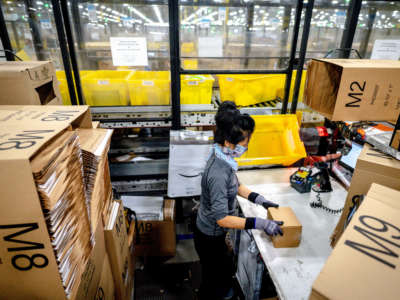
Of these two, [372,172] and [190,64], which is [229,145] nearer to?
[372,172]

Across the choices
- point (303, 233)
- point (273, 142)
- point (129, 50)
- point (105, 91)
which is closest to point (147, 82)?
point (129, 50)

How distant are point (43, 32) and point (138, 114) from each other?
1.23 m

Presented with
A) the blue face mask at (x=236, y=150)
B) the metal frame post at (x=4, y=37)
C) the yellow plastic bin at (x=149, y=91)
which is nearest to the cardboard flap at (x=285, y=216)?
the blue face mask at (x=236, y=150)

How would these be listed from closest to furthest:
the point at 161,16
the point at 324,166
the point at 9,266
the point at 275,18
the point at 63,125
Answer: the point at 9,266 < the point at 63,125 < the point at 324,166 < the point at 161,16 < the point at 275,18

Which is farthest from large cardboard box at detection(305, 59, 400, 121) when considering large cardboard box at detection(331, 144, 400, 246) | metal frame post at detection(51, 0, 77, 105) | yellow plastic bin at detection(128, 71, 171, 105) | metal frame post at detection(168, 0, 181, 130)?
metal frame post at detection(51, 0, 77, 105)

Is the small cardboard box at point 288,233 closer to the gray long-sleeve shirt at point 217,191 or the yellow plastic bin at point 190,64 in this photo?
the gray long-sleeve shirt at point 217,191

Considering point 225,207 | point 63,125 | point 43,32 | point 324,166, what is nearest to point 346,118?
point 324,166

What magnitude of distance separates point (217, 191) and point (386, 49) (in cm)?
222

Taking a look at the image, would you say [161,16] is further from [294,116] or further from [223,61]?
[294,116]

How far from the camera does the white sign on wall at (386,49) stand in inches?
90.4

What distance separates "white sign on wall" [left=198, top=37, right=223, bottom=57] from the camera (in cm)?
220

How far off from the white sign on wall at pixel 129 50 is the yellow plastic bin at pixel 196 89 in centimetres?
42

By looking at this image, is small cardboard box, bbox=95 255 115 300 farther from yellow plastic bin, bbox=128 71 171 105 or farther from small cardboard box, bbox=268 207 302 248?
yellow plastic bin, bbox=128 71 171 105

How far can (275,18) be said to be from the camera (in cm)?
273
